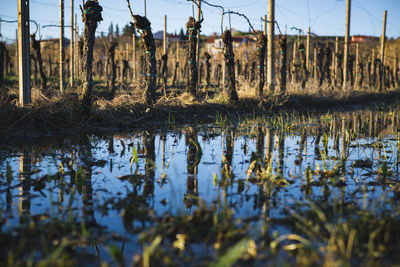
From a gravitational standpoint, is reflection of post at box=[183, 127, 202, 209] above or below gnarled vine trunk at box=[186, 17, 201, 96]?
below

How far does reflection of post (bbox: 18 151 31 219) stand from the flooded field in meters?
0.01

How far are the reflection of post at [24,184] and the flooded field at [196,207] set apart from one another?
0.6 inches

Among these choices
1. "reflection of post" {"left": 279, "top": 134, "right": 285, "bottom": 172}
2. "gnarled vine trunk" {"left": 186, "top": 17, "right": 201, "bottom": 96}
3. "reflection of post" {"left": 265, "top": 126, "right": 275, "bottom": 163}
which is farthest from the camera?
"gnarled vine trunk" {"left": 186, "top": 17, "right": 201, "bottom": 96}

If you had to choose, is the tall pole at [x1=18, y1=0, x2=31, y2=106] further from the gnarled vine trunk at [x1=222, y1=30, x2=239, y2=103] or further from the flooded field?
the gnarled vine trunk at [x1=222, y1=30, x2=239, y2=103]

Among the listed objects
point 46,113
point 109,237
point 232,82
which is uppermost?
point 232,82

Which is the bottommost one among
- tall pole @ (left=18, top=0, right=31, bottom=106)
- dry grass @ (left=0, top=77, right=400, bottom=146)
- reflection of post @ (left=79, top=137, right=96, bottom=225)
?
reflection of post @ (left=79, top=137, right=96, bottom=225)

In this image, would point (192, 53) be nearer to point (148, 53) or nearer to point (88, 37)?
point (148, 53)

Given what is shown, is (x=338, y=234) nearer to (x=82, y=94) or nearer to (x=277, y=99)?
(x=82, y=94)

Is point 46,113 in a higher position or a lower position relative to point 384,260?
higher

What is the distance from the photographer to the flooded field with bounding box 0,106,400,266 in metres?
2.26

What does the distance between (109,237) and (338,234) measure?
1.46 meters

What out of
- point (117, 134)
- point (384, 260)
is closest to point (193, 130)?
point (117, 134)

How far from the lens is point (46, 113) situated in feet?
24.5

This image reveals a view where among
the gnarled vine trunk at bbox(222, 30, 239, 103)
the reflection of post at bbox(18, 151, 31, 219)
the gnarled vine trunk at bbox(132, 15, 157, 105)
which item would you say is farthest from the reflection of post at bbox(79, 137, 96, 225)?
the gnarled vine trunk at bbox(222, 30, 239, 103)
